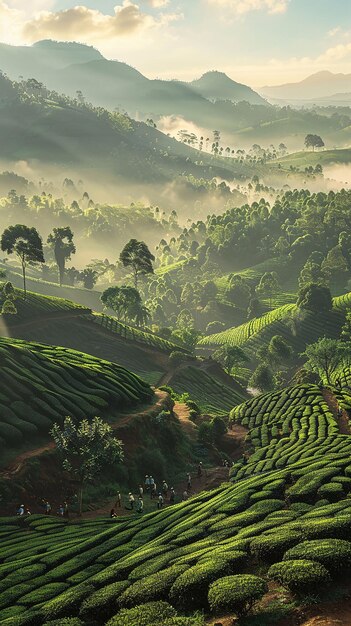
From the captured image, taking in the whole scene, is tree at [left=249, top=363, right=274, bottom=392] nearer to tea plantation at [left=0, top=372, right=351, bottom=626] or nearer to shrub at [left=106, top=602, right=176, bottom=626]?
tea plantation at [left=0, top=372, right=351, bottom=626]

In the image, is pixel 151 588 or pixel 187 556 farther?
pixel 187 556

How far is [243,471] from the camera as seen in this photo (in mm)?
50250

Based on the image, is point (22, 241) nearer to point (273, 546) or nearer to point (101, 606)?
point (101, 606)

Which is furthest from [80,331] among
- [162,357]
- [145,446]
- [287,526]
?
[287,526]

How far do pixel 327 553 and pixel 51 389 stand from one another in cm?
4778

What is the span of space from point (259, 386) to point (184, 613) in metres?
110

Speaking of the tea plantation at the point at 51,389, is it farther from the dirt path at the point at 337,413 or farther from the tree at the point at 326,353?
the tree at the point at 326,353

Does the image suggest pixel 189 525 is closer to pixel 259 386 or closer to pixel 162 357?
pixel 162 357

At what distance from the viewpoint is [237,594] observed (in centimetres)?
1636

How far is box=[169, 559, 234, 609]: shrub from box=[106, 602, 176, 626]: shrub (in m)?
1.05

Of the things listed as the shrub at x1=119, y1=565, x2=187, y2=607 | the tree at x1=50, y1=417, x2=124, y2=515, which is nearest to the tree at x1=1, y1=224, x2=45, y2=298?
the tree at x1=50, y1=417, x2=124, y2=515

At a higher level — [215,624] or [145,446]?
[215,624]

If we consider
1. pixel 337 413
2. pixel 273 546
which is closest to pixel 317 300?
pixel 337 413

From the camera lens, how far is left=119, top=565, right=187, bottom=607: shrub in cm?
1884
